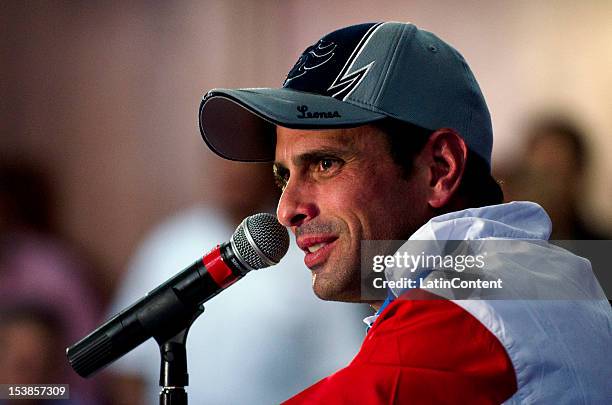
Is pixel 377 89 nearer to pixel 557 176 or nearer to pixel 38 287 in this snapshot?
pixel 557 176

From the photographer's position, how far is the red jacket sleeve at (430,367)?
38.4 inches

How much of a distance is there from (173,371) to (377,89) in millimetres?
577

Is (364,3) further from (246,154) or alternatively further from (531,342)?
(531,342)

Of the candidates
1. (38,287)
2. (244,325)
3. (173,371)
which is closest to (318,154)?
(173,371)

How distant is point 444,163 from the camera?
1528 mm

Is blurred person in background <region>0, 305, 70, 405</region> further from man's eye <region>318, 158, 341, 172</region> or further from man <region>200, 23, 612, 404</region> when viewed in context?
man's eye <region>318, 158, 341, 172</region>

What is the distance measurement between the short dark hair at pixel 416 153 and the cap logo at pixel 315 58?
15cm

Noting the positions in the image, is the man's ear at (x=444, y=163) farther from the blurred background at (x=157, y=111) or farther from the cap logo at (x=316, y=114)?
the blurred background at (x=157, y=111)

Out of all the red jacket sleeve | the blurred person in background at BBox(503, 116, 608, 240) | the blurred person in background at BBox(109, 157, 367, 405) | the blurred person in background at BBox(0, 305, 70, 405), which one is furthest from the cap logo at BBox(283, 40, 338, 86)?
the blurred person in background at BBox(0, 305, 70, 405)

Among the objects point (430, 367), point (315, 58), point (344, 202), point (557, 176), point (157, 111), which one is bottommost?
point (430, 367)

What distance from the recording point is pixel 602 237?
262cm

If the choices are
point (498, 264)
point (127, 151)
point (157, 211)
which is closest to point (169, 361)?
point (498, 264)

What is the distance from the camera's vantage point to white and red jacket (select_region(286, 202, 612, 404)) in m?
0.99

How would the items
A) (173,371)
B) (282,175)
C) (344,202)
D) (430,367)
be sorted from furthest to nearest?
(282,175) < (344,202) < (173,371) < (430,367)
